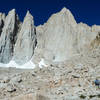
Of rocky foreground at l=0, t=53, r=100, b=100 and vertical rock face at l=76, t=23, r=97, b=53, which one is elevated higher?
vertical rock face at l=76, t=23, r=97, b=53

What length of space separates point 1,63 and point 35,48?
17020 millimetres

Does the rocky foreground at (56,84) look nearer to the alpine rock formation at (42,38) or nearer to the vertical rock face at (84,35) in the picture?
the alpine rock formation at (42,38)

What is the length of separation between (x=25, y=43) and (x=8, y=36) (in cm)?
818

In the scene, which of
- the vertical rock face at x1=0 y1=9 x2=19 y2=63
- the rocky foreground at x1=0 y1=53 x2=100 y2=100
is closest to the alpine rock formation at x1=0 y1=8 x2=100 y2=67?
the vertical rock face at x1=0 y1=9 x2=19 y2=63

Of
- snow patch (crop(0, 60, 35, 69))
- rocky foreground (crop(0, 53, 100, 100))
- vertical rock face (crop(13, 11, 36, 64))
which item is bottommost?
rocky foreground (crop(0, 53, 100, 100))

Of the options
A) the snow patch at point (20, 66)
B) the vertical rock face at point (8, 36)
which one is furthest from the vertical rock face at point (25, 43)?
the vertical rock face at point (8, 36)

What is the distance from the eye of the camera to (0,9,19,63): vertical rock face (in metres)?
90.7

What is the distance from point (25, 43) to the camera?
9500 centimetres

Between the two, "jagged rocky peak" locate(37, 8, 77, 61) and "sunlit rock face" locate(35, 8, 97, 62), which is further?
"jagged rocky peak" locate(37, 8, 77, 61)

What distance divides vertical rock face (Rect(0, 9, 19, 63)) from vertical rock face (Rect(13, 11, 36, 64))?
257 cm

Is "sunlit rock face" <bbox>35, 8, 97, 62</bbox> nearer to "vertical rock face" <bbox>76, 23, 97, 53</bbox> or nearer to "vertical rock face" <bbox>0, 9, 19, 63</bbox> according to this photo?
"vertical rock face" <bbox>76, 23, 97, 53</bbox>

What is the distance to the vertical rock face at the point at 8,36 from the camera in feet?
298

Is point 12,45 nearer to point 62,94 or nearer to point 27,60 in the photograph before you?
point 27,60

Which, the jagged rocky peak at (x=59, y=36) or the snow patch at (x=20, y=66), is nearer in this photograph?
the snow patch at (x=20, y=66)
